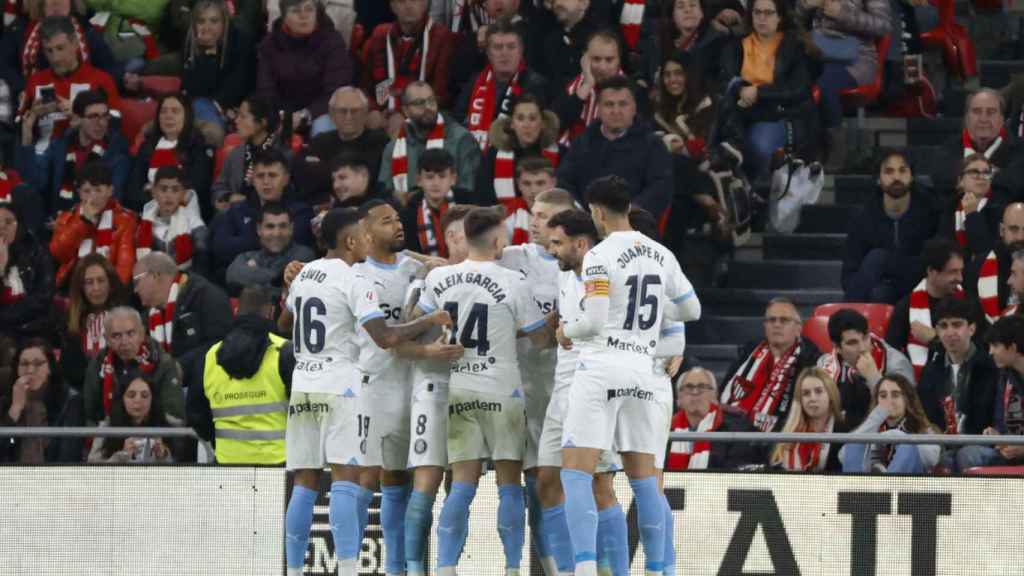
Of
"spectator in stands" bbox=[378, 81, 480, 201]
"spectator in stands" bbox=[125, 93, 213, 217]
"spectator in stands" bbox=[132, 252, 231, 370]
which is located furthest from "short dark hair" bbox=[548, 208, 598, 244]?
"spectator in stands" bbox=[125, 93, 213, 217]

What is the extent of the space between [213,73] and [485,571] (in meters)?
6.64

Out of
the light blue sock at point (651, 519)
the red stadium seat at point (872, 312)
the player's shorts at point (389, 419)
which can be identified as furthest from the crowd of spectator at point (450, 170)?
the light blue sock at point (651, 519)

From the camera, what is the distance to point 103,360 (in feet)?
57.0

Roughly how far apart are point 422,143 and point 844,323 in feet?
13.0

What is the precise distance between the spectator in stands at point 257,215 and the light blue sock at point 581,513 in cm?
577

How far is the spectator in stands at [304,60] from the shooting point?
1994 cm

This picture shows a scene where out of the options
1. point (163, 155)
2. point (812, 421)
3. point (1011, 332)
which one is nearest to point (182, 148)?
point (163, 155)

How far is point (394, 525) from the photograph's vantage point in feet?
47.1

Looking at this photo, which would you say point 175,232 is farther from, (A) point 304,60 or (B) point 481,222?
(B) point 481,222

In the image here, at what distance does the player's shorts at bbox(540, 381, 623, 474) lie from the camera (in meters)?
13.6

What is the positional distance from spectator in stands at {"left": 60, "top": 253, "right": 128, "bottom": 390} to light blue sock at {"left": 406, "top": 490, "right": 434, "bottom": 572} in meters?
4.86

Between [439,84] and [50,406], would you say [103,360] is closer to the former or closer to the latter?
[50,406]

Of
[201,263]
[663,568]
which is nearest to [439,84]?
[201,263]

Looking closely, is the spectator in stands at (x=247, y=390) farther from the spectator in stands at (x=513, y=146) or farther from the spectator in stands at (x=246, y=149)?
the spectator in stands at (x=246, y=149)
